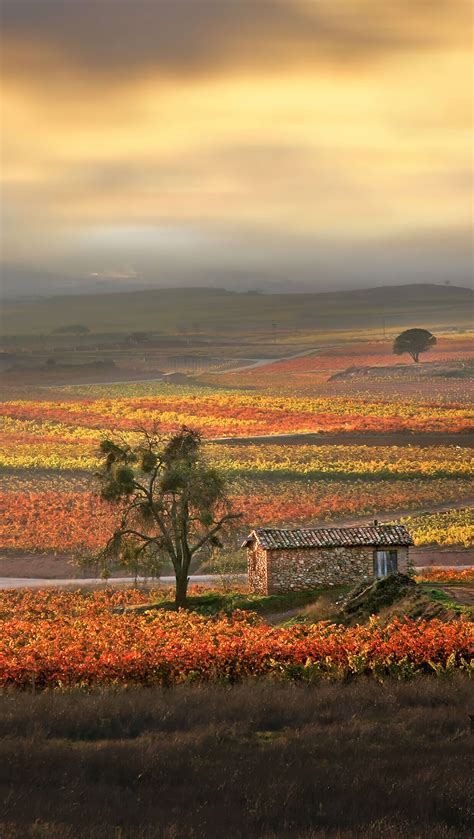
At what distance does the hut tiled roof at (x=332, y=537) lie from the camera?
43.2 metres

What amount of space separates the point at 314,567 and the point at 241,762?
29.8 m

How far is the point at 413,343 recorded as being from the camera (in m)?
180

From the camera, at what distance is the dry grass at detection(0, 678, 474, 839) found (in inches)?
445

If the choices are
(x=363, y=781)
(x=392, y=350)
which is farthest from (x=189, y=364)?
(x=363, y=781)

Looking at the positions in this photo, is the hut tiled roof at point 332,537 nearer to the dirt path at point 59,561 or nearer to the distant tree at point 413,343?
the dirt path at point 59,561

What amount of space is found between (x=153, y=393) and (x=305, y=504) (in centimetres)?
8927

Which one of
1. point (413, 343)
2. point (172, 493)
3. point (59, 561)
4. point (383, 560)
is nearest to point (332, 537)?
point (383, 560)

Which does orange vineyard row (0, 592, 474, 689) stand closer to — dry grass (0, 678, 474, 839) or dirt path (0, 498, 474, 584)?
dry grass (0, 678, 474, 839)

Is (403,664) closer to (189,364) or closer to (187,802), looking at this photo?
(187,802)

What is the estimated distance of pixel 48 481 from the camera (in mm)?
81375

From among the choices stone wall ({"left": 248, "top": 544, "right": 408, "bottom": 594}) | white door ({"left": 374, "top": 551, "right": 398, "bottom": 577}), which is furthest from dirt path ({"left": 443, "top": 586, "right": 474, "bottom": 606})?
stone wall ({"left": 248, "top": 544, "right": 408, "bottom": 594})

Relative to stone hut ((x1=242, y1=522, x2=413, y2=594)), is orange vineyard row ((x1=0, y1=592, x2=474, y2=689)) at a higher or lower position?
higher

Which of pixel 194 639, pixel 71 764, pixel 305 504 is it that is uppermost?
pixel 71 764

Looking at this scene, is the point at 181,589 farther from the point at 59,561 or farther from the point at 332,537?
the point at 59,561
